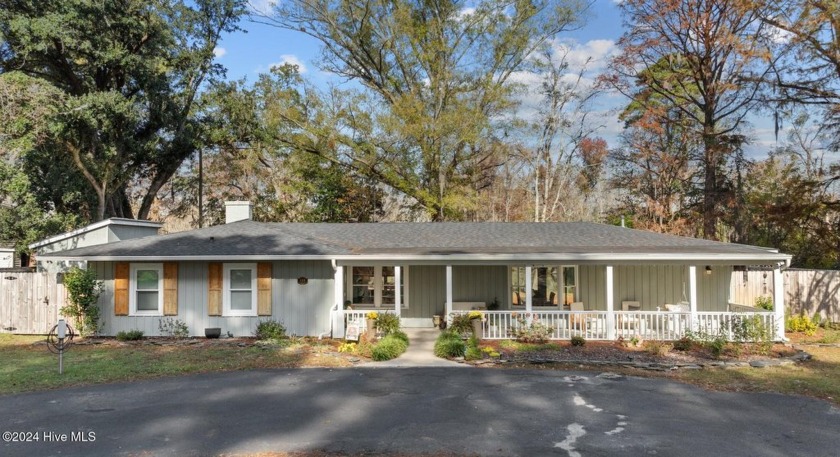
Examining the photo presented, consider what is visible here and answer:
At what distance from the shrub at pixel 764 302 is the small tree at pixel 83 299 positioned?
63.0ft

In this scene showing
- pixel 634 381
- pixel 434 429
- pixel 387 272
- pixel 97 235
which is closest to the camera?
pixel 434 429

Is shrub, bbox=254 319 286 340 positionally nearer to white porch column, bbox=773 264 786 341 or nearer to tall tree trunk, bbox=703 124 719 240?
white porch column, bbox=773 264 786 341

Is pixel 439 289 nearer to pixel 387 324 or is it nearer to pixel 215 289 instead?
pixel 387 324

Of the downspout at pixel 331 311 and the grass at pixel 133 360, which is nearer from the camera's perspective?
the grass at pixel 133 360

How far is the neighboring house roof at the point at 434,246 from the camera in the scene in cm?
1417

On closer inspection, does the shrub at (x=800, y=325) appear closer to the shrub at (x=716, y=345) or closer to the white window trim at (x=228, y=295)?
the shrub at (x=716, y=345)

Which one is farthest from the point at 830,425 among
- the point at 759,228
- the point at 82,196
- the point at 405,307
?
the point at 82,196

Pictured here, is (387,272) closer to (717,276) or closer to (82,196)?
(717,276)

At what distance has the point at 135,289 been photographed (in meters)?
15.0

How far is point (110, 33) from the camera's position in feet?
80.2

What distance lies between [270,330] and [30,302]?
23.7 feet

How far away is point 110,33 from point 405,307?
18837 millimetres

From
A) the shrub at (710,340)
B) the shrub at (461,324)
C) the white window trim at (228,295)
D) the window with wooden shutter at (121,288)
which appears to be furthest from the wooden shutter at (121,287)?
the shrub at (710,340)

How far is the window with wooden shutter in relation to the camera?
14.8m
